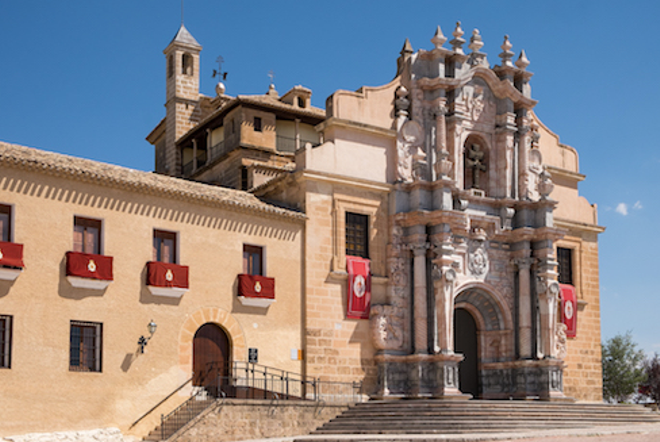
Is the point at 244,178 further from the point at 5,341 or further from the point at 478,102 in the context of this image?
the point at 5,341

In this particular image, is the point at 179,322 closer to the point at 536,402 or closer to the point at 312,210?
the point at 312,210

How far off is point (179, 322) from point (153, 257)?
2.08 meters

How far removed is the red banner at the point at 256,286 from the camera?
1110 inches

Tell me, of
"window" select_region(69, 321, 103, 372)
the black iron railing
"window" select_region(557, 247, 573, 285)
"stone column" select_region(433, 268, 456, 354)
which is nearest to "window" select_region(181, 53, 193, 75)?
the black iron railing

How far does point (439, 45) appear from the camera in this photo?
3394cm

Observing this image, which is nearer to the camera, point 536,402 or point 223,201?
point 223,201

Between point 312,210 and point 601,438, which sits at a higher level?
point 312,210

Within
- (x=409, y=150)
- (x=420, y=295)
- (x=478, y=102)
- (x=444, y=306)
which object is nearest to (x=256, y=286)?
(x=420, y=295)

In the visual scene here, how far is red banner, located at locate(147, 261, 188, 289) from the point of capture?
2619 cm

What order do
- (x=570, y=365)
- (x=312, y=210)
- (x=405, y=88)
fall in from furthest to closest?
(x=570, y=365)
(x=405, y=88)
(x=312, y=210)

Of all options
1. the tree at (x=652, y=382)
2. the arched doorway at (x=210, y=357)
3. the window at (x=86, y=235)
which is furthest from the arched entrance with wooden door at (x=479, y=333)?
the tree at (x=652, y=382)

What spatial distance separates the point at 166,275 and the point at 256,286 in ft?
10.6

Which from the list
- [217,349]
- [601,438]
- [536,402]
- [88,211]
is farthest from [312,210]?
[601,438]

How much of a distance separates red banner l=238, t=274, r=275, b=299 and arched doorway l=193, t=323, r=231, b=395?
55.6 inches
